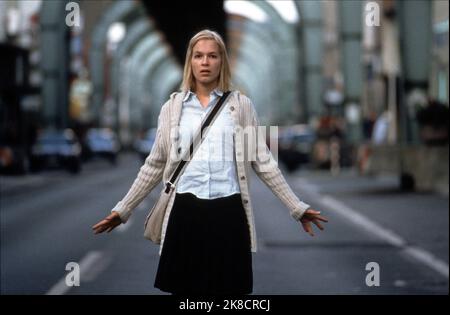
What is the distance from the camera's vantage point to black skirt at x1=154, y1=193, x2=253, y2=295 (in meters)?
4.80

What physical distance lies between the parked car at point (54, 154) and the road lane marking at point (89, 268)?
28.9 metres

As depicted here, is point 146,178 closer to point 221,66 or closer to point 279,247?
point 221,66

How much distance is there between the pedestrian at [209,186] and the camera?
15.6 ft

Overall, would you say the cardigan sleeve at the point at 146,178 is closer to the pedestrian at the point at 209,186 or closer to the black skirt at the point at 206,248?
the pedestrian at the point at 209,186

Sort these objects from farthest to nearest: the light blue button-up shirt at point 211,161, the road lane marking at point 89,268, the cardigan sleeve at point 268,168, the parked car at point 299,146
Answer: the parked car at point 299,146 < the road lane marking at point 89,268 < the cardigan sleeve at point 268,168 < the light blue button-up shirt at point 211,161

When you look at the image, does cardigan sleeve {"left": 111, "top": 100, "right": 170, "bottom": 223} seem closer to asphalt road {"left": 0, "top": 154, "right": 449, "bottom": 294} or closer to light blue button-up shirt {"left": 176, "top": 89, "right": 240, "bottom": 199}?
light blue button-up shirt {"left": 176, "top": 89, "right": 240, "bottom": 199}

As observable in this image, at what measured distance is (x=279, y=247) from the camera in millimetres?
13414

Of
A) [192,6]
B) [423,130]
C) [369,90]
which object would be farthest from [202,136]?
[369,90]

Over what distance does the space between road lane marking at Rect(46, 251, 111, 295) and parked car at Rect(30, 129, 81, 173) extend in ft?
94.7

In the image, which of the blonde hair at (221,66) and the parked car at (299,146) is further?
the parked car at (299,146)

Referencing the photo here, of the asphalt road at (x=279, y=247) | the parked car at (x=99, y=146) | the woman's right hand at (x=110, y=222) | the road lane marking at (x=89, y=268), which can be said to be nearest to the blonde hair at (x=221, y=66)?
the woman's right hand at (x=110, y=222)

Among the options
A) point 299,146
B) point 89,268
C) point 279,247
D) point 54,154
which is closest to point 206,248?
point 89,268

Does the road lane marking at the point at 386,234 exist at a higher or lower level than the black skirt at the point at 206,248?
lower

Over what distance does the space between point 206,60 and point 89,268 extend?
6591mm
